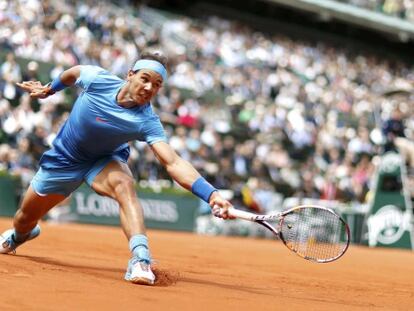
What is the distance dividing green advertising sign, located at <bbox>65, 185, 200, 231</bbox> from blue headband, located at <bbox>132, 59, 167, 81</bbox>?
10289mm

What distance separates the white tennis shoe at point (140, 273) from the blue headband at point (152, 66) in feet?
4.87

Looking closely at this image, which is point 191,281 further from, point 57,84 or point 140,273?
point 57,84

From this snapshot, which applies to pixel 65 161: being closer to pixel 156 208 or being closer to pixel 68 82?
pixel 68 82

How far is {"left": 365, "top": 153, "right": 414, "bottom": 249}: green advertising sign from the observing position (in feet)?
55.7

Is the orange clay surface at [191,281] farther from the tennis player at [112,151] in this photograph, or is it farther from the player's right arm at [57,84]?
the player's right arm at [57,84]

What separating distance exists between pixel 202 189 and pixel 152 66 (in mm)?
1080

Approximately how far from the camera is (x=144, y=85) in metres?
6.64

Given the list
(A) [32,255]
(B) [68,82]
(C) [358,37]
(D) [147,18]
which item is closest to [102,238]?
(A) [32,255]

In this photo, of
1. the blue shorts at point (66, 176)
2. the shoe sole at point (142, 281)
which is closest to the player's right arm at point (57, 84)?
the blue shorts at point (66, 176)

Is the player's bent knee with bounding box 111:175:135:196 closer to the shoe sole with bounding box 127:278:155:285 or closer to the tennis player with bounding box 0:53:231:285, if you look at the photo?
the tennis player with bounding box 0:53:231:285

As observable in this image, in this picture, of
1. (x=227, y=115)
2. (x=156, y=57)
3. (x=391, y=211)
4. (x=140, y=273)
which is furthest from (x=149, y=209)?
(x=140, y=273)

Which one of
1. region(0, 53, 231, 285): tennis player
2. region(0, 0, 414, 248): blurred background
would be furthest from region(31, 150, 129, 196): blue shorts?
region(0, 0, 414, 248): blurred background

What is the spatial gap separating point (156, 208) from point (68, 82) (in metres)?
10.7

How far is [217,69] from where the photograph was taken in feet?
76.9
